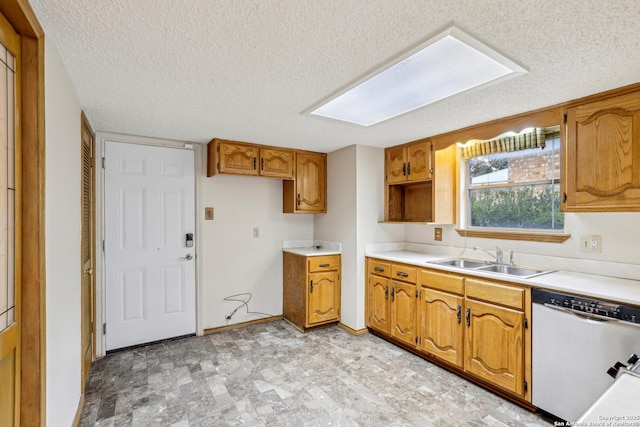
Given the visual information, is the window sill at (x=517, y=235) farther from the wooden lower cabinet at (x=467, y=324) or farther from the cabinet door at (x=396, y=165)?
the cabinet door at (x=396, y=165)

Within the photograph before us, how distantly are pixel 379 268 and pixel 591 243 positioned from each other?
5.70ft

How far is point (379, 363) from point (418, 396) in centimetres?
53

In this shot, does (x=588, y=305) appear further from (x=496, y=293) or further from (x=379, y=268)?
(x=379, y=268)

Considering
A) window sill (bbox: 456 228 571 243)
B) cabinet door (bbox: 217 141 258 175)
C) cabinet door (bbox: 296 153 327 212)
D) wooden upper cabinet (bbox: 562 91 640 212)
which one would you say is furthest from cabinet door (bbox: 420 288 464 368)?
cabinet door (bbox: 217 141 258 175)

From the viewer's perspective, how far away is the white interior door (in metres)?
3.04

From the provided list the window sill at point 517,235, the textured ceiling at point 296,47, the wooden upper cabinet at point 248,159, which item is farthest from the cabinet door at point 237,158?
the window sill at point 517,235

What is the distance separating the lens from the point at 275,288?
13.0 feet

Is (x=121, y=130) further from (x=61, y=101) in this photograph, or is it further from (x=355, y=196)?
(x=355, y=196)

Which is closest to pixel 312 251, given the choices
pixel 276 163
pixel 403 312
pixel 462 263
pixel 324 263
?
pixel 324 263

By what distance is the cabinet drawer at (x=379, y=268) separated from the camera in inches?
126

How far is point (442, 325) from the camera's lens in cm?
265

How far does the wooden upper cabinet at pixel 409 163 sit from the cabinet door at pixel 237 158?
152 centimetres

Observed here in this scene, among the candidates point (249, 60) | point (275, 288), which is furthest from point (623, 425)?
point (275, 288)

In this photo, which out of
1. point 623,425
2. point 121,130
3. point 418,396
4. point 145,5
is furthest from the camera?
point 121,130
